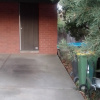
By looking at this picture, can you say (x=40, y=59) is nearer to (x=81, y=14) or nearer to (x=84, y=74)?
(x=84, y=74)

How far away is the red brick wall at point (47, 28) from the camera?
11.6 m

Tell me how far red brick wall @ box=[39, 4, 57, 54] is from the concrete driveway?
1.70 metres

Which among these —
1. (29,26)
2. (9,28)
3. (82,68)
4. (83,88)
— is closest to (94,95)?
(83,88)

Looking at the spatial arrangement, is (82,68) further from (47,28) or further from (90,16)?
(47,28)

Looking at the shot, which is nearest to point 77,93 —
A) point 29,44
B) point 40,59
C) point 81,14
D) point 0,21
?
point 81,14

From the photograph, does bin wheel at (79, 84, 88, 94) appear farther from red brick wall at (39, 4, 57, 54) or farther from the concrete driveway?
red brick wall at (39, 4, 57, 54)

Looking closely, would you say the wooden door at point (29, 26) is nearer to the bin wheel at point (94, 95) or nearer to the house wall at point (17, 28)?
the house wall at point (17, 28)

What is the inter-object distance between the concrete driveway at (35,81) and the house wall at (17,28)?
1.79m

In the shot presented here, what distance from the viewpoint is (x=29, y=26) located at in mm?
11680

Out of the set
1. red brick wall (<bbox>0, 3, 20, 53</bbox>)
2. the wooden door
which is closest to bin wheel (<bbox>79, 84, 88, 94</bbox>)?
the wooden door

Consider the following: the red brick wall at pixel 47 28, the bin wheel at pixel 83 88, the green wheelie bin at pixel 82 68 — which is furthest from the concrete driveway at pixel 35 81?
the red brick wall at pixel 47 28

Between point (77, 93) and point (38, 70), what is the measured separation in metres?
2.68

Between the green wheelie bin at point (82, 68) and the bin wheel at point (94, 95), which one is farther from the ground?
the green wheelie bin at point (82, 68)

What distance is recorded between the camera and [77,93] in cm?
584
